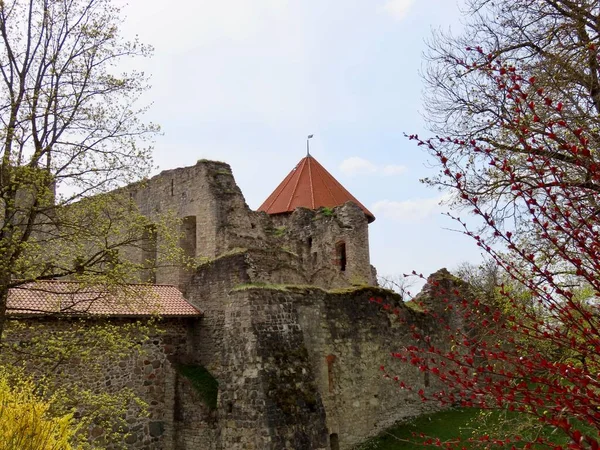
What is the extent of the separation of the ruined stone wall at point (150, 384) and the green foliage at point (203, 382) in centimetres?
18

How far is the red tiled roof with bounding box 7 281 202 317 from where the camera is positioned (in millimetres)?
11109

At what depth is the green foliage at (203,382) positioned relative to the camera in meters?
13.9

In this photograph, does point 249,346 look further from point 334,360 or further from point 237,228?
point 237,228

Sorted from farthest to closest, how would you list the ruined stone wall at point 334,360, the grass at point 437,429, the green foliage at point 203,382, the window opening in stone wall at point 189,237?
the window opening in stone wall at point 189,237, the grass at point 437,429, the green foliage at point 203,382, the ruined stone wall at point 334,360

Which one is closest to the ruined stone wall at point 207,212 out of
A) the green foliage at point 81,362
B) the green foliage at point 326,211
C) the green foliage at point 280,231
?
the green foliage at point 280,231

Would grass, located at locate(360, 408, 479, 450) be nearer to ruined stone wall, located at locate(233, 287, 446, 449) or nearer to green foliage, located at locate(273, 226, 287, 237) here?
ruined stone wall, located at locate(233, 287, 446, 449)

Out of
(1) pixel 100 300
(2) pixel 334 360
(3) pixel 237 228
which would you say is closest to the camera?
(1) pixel 100 300

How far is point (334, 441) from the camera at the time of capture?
607 inches

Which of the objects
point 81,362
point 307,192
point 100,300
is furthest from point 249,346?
point 307,192

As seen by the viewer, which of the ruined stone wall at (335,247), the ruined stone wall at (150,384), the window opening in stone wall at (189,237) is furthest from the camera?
the ruined stone wall at (335,247)

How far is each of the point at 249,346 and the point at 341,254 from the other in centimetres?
1081

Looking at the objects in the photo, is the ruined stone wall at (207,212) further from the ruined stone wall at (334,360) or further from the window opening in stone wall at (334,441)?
the window opening in stone wall at (334,441)

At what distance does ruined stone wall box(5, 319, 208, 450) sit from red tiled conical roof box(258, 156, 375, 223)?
1284 cm

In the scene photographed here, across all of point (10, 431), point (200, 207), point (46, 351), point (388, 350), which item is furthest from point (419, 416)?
point (10, 431)
